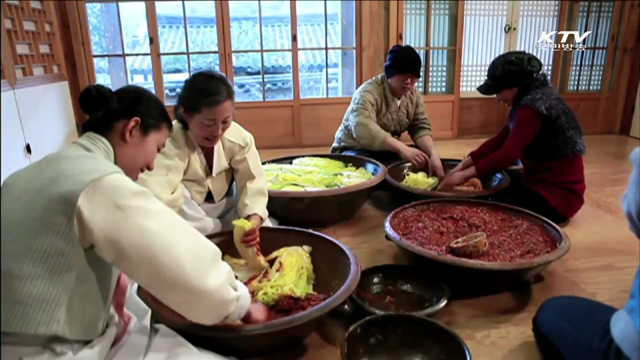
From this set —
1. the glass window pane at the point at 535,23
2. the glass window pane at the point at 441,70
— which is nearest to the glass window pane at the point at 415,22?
the glass window pane at the point at 441,70

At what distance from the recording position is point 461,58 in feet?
16.1

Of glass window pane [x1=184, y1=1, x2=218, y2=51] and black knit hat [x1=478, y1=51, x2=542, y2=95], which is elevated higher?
glass window pane [x1=184, y1=1, x2=218, y2=51]

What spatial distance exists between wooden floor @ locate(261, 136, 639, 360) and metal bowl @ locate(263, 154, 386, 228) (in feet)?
0.35

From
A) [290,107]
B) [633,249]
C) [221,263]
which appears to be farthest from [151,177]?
[290,107]

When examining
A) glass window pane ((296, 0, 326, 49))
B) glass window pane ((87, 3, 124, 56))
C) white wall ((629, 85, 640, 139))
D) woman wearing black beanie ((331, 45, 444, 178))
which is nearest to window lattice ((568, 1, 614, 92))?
white wall ((629, 85, 640, 139))

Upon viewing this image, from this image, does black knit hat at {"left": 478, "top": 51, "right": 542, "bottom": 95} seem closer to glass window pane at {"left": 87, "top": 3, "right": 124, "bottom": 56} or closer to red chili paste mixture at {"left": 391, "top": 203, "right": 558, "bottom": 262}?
red chili paste mixture at {"left": 391, "top": 203, "right": 558, "bottom": 262}

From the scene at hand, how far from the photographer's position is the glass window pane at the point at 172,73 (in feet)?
14.9

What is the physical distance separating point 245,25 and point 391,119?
233 cm

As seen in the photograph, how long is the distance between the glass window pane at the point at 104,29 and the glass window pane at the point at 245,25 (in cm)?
110

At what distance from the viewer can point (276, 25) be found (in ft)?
15.3

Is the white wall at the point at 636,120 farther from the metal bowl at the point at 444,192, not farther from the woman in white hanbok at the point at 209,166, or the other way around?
the woman in white hanbok at the point at 209,166

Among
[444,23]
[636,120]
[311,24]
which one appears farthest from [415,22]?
[636,120]

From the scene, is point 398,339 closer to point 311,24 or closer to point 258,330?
point 258,330

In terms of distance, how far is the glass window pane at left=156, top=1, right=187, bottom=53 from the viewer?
4.43 meters
